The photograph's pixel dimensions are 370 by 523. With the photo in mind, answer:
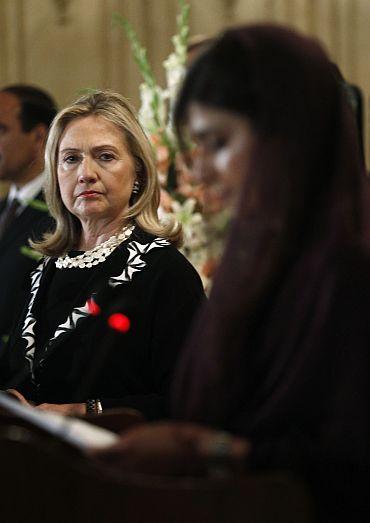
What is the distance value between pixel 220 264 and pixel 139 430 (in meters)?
0.33

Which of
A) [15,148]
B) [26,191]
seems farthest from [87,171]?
[15,148]

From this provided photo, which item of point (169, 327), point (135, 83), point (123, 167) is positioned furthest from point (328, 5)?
point (169, 327)

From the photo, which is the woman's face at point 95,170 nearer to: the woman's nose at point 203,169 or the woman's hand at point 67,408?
the woman's hand at point 67,408

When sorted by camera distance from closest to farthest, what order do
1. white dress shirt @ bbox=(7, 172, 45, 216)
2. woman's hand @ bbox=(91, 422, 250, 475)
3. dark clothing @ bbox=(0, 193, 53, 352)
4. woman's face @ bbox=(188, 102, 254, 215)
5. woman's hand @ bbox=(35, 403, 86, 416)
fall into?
woman's hand @ bbox=(91, 422, 250, 475), woman's face @ bbox=(188, 102, 254, 215), woman's hand @ bbox=(35, 403, 86, 416), dark clothing @ bbox=(0, 193, 53, 352), white dress shirt @ bbox=(7, 172, 45, 216)

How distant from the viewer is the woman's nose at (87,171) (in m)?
2.99

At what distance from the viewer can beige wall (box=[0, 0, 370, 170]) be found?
251 inches

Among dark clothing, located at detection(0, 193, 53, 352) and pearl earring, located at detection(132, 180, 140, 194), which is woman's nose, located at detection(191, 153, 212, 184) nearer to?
pearl earring, located at detection(132, 180, 140, 194)

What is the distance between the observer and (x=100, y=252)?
9.80ft

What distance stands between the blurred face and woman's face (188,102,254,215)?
3.60 meters

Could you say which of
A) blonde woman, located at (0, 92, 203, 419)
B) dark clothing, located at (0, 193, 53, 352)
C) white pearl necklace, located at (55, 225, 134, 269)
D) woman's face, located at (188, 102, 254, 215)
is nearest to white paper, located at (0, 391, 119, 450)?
woman's face, located at (188, 102, 254, 215)

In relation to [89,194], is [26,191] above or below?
below

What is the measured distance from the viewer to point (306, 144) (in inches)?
63.7

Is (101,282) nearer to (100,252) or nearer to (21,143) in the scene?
(100,252)

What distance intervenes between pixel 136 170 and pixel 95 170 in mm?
158
